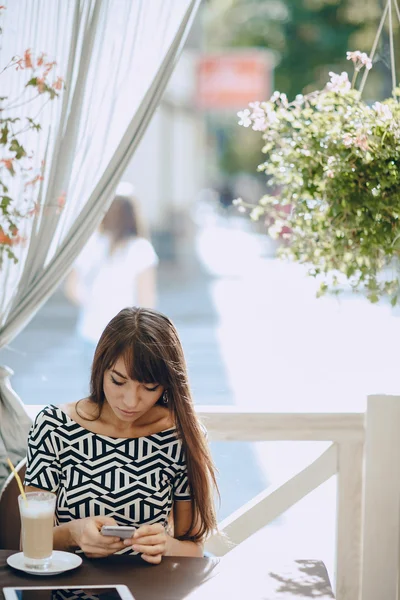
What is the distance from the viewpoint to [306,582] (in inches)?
59.2

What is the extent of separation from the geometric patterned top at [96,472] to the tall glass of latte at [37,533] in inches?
9.8

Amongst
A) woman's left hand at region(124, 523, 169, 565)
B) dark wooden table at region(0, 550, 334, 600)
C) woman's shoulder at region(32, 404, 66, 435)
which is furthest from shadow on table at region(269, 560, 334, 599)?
woman's shoulder at region(32, 404, 66, 435)

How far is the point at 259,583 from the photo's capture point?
4.92 ft

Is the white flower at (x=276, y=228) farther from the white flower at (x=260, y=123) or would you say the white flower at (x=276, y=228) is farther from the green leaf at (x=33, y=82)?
the green leaf at (x=33, y=82)

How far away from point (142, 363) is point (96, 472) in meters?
0.23

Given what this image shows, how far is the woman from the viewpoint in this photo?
1.77m

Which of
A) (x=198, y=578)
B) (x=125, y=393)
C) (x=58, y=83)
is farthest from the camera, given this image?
(x=58, y=83)

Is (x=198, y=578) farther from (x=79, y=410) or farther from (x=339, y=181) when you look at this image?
(x=339, y=181)

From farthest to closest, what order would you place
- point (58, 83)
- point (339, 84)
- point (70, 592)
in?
1. point (58, 83)
2. point (339, 84)
3. point (70, 592)

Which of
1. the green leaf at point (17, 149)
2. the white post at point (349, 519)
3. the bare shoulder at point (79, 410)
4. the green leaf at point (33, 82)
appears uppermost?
the green leaf at point (33, 82)

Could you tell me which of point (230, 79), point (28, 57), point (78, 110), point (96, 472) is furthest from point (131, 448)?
point (230, 79)

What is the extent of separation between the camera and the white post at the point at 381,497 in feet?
7.45

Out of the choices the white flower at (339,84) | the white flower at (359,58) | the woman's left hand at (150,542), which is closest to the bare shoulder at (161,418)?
the woman's left hand at (150,542)

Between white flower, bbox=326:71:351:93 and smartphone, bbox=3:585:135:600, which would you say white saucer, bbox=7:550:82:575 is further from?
white flower, bbox=326:71:351:93
